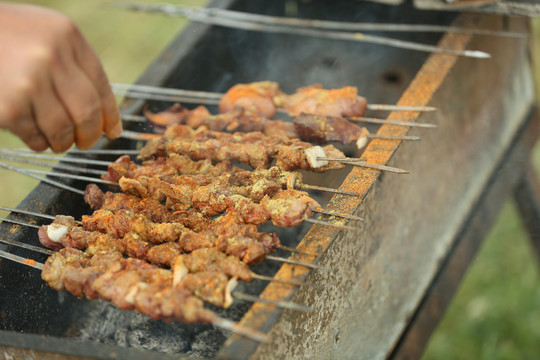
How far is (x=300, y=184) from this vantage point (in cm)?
284

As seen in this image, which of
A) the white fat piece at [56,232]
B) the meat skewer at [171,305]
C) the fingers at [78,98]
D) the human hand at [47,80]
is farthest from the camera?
the white fat piece at [56,232]

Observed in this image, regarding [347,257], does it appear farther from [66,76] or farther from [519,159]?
[519,159]

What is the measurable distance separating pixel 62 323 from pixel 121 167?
3.01 ft

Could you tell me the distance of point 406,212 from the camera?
3.18m

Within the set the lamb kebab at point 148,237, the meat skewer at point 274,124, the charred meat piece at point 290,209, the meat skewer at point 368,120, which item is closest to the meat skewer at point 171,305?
the lamb kebab at point 148,237

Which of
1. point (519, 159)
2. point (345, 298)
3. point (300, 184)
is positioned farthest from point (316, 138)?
point (519, 159)

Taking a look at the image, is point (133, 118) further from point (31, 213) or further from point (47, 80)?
point (47, 80)

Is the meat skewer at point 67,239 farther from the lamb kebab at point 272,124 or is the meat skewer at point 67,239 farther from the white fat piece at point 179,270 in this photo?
the lamb kebab at point 272,124

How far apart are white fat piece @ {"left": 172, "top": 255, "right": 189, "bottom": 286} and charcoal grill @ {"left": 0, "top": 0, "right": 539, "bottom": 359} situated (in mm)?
308

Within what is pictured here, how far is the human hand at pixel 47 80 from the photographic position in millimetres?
1896

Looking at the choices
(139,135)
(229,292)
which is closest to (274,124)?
(139,135)

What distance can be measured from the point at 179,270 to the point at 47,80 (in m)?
0.94

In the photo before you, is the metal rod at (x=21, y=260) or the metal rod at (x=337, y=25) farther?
the metal rod at (x=337, y=25)

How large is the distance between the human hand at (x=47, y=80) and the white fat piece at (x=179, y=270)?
66 centimetres
